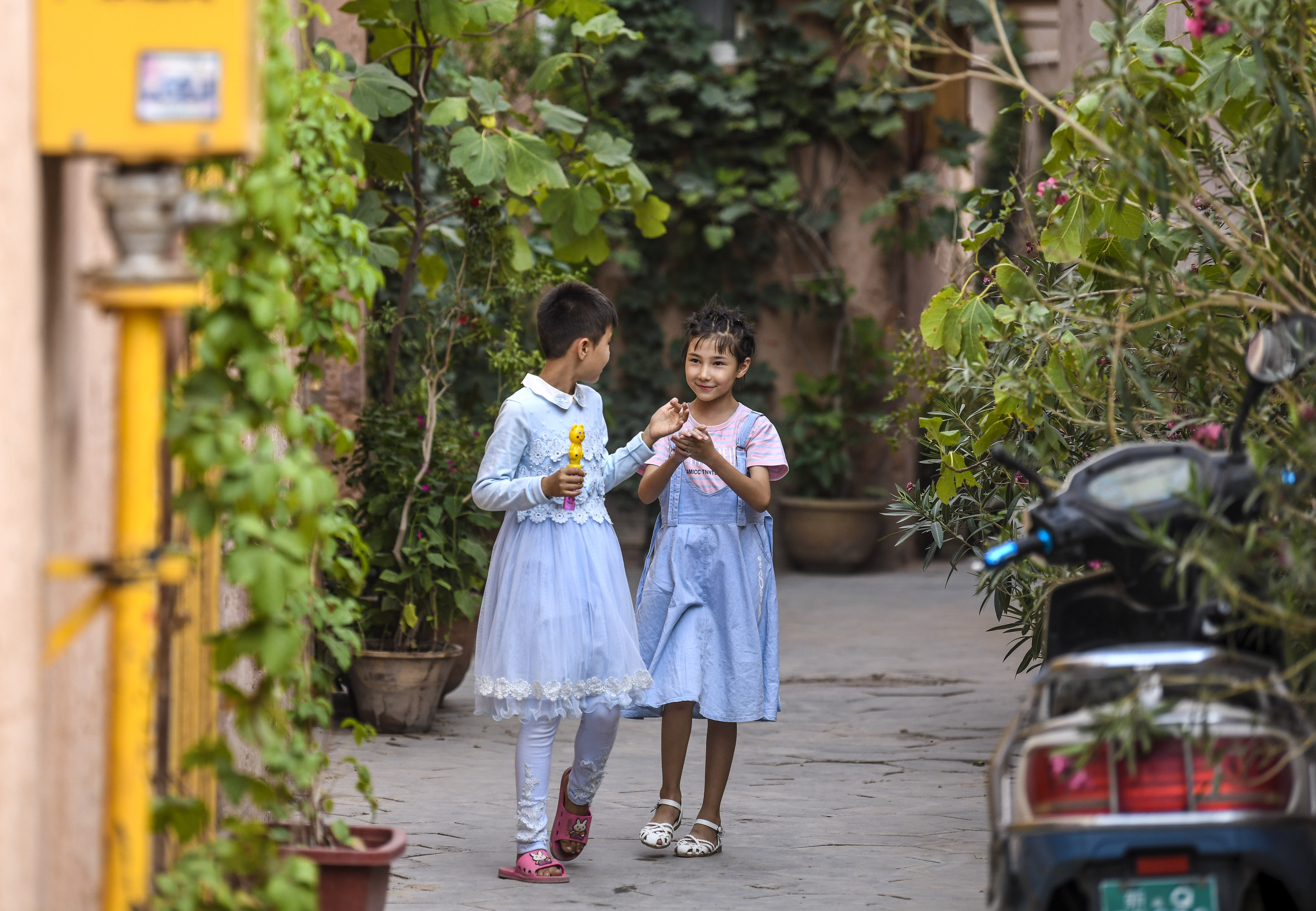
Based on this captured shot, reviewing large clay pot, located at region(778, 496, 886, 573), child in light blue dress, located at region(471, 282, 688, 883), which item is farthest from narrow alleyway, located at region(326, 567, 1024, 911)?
large clay pot, located at region(778, 496, 886, 573)

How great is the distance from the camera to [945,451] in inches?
188

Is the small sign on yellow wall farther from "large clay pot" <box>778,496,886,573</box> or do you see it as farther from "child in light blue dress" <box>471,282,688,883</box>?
"large clay pot" <box>778,496,886,573</box>

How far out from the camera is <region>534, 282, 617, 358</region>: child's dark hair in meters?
4.23

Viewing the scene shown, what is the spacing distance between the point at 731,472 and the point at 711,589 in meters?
0.40

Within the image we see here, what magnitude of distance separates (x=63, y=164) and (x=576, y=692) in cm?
220

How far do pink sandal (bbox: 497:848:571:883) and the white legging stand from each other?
18 millimetres

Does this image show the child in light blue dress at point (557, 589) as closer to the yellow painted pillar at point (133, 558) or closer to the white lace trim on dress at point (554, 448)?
the white lace trim on dress at point (554, 448)

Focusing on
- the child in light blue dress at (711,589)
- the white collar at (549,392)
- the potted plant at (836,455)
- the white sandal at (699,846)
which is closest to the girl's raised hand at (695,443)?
the child in light blue dress at (711,589)

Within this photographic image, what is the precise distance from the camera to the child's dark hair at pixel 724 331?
4.46 metres

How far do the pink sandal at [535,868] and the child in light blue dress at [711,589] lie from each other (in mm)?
354

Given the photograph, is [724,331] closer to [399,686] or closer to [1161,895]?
[399,686]

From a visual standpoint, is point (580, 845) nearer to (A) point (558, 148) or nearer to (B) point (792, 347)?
(A) point (558, 148)

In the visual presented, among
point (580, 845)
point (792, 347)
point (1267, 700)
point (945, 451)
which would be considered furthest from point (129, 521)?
point (792, 347)

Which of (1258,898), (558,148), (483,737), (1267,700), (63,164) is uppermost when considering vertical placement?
(558,148)
